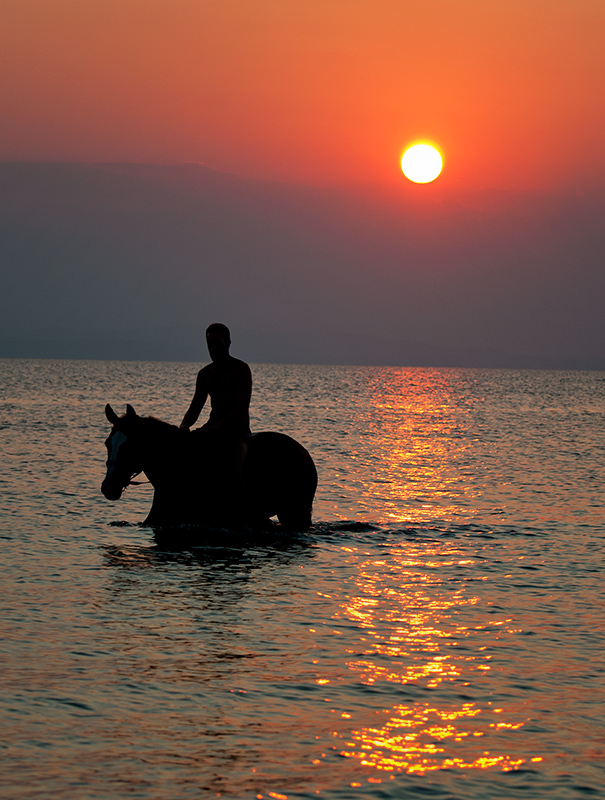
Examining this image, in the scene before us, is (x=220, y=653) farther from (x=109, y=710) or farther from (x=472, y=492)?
(x=472, y=492)

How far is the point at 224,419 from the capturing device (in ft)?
46.3

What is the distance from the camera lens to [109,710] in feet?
24.2

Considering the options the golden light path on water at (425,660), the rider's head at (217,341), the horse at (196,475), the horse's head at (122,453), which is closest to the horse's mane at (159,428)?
the horse at (196,475)

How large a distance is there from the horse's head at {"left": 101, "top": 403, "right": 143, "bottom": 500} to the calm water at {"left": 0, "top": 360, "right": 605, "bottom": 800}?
1.06 meters

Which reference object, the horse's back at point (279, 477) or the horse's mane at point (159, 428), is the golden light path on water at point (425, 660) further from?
the horse's mane at point (159, 428)

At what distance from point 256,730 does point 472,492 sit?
57.1ft

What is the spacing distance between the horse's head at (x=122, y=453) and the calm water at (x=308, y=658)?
3.49ft

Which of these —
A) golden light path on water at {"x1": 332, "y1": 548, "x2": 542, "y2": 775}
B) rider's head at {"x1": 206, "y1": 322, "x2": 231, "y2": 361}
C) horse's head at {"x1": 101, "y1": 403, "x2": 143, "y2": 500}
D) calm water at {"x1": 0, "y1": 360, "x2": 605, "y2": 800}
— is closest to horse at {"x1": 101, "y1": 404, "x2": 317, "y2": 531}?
horse's head at {"x1": 101, "y1": 403, "x2": 143, "y2": 500}

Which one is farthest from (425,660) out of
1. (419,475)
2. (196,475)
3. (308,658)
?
(419,475)

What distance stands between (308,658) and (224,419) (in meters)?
5.69

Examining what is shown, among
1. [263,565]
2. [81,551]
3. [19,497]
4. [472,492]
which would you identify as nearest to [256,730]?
[263,565]

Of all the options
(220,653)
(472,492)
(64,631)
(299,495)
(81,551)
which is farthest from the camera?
(472,492)

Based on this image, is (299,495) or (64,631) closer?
(64,631)

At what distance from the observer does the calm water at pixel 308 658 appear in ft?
21.2
